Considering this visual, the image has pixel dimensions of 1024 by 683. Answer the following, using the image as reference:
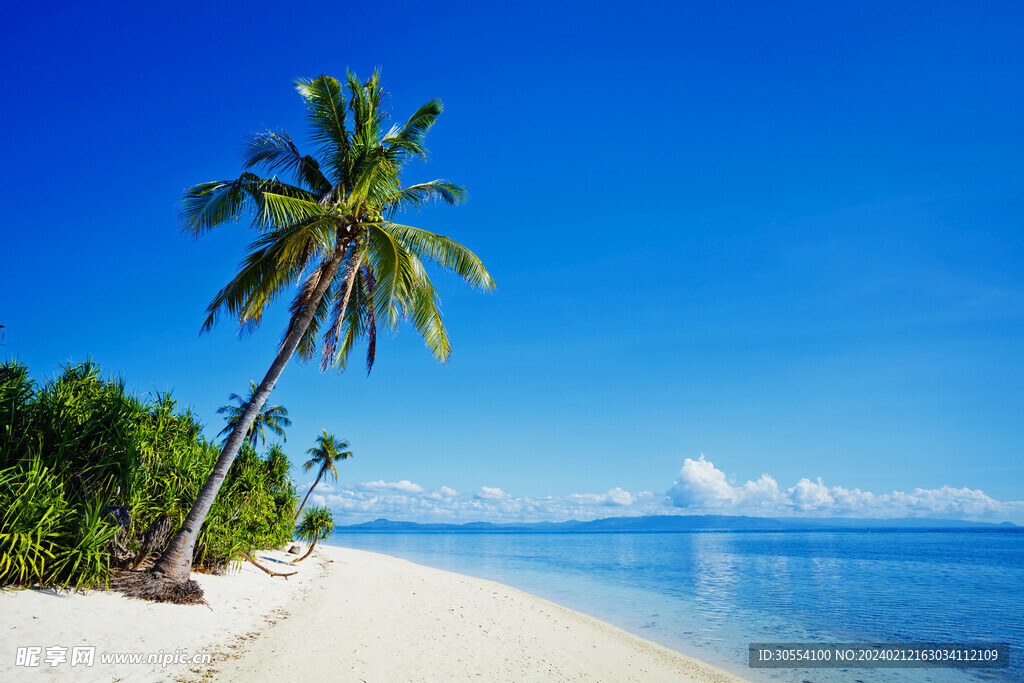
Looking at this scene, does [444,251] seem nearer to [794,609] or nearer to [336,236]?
[336,236]

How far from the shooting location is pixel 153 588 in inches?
307

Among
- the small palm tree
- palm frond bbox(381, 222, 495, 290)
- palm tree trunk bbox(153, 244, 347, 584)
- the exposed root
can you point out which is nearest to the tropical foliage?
the exposed root

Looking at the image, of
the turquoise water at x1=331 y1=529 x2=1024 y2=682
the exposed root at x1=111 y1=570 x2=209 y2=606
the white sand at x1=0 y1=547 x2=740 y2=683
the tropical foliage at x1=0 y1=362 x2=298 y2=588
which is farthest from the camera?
the turquoise water at x1=331 y1=529 x2=1024 y2=682

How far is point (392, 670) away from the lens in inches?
264

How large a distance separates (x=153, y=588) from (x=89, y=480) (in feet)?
6.59

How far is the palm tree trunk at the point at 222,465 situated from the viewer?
27.7 feet

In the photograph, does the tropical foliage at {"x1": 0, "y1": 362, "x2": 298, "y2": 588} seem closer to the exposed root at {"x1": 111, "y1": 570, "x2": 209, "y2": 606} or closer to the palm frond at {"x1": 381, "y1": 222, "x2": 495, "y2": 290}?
the exposed root at {"x1": 111, "y1": 570, "x2": 209, "y2": 606}

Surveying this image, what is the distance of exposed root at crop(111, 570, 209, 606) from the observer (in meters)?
7.57

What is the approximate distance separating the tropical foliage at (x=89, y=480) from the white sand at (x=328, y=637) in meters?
0.55

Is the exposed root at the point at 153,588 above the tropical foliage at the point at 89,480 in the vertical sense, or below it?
below

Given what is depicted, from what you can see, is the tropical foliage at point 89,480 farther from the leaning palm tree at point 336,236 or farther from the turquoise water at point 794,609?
the turquoise water at point 794,609

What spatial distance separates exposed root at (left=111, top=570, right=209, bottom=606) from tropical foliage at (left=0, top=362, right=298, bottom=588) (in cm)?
31

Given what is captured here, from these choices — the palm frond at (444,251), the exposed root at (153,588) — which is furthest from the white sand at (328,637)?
the palm frond at (444,251)

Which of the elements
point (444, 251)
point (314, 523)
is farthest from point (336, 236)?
point (314, 523)
